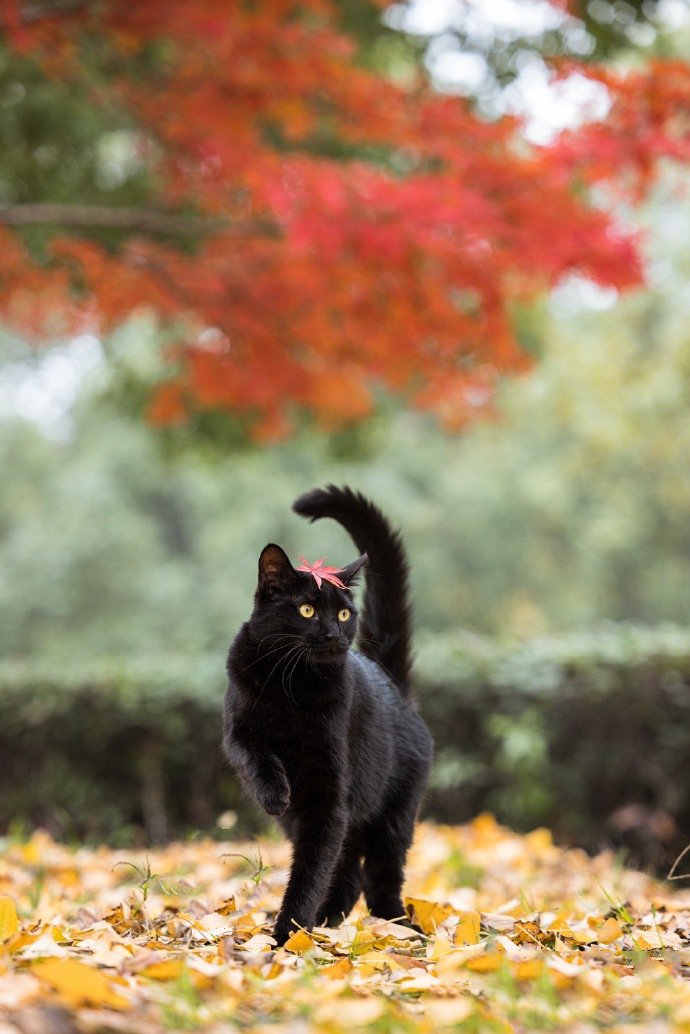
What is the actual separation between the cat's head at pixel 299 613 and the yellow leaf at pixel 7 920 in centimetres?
76

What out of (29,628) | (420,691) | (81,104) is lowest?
(420,691)

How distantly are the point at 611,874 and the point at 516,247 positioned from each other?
3284 mm

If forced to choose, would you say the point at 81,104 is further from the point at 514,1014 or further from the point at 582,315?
the point at 582,315

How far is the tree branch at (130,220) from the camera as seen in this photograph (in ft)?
20.9

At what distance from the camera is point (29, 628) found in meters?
15.2

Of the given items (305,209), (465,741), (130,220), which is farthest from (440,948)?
(130,220)

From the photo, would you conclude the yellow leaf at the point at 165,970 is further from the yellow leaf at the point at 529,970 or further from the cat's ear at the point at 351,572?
the cat's ear at the point at 351,572

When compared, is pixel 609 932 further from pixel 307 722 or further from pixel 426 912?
pixel 307 722

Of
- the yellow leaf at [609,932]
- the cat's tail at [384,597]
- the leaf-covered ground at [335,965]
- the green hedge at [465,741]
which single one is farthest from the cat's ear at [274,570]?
the green hedge at [465,741]

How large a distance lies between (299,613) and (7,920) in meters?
0.88

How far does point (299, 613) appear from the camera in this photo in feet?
8.00

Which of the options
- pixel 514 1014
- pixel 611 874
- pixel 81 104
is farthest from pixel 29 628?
pixel 514 1014

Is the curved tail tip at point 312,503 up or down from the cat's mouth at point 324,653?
up

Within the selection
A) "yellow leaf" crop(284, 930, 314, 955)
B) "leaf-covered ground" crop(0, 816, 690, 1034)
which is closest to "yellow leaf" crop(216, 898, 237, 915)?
"leaf-covered ground" crop(0, 816, 690, 1034)
